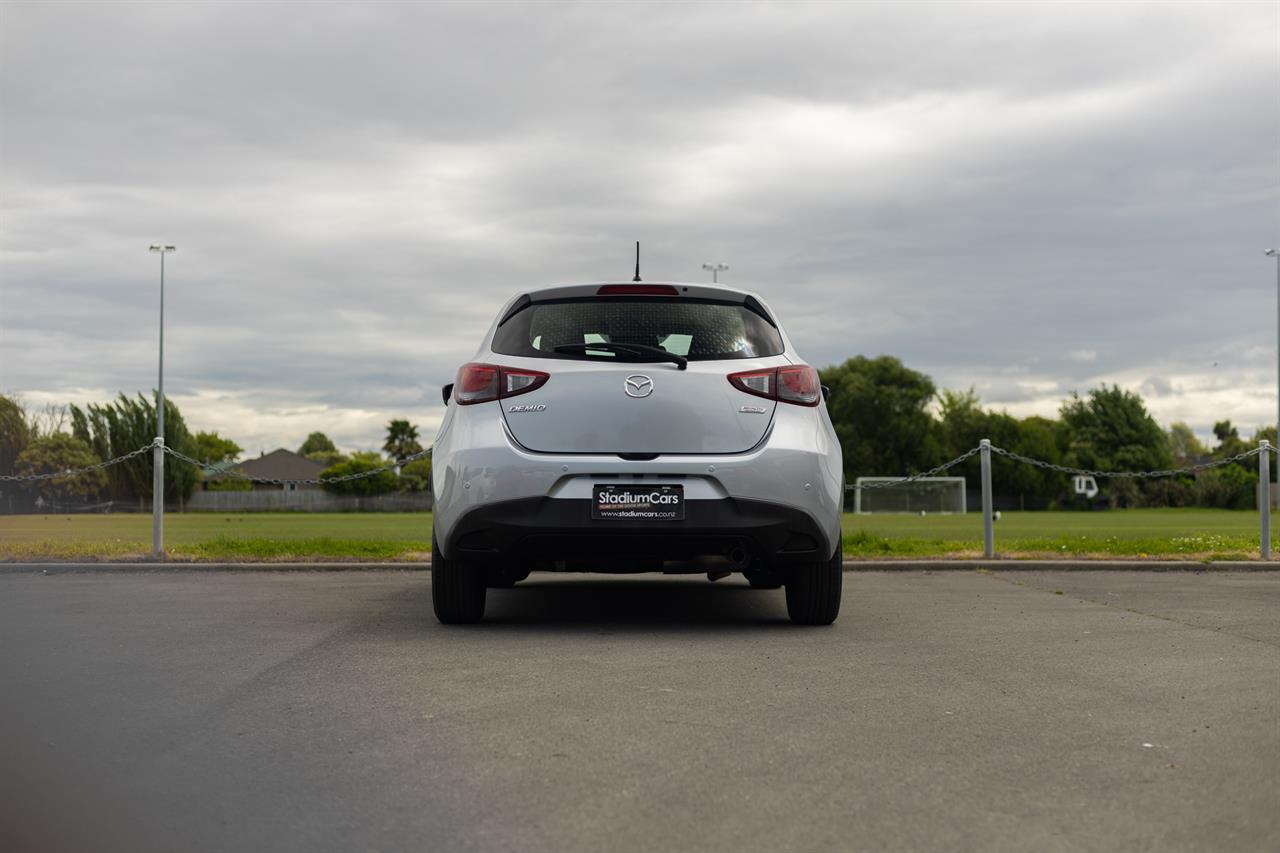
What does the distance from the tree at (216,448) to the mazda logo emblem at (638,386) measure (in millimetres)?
Answer: 121082

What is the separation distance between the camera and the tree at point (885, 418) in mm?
85625

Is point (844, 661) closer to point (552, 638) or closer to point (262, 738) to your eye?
point (552, 638)

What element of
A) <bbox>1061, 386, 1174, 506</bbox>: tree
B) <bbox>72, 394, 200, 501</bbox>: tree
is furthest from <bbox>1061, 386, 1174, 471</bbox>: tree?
<bbox>72, 394, 200, 501</bbox>: tree

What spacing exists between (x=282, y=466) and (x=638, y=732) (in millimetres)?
124336

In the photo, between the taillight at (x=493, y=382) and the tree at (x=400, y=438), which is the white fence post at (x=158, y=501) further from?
the tree at (x=400, y=438)

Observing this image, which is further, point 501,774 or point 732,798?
point 501,774

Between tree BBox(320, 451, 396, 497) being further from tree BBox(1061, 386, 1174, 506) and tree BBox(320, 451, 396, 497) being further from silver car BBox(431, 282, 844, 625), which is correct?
silver car BBox(431, 282, 844, 625)

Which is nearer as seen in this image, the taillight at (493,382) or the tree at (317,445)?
the taillight at (493,382)

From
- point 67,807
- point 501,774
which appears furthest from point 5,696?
point 501,774

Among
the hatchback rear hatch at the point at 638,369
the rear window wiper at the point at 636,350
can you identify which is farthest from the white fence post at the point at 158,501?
the rear window wiper at the point at 636,350

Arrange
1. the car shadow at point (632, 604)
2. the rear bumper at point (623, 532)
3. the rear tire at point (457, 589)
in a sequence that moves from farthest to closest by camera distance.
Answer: the car shadow at point (632, 604)
the rear tire at point (457, 589)
the rear bumper at point (623, 532)

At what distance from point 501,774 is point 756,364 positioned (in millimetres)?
3406

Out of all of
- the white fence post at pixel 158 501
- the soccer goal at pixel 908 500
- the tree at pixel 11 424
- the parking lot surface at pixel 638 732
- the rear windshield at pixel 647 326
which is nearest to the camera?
the parking lot surface at pixel 638 732

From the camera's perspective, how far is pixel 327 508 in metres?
64.0
